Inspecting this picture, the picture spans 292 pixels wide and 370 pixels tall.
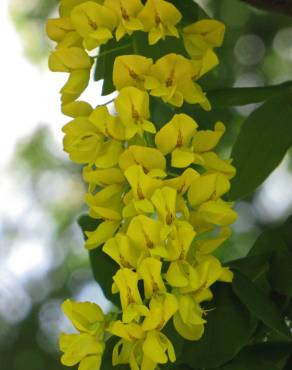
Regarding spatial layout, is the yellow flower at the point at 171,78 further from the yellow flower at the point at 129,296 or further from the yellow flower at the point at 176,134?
the yellow flower at the point at 129,296

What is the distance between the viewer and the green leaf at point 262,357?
2.15 feet

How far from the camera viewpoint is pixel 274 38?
219cm

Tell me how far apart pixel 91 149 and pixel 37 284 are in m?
1.70

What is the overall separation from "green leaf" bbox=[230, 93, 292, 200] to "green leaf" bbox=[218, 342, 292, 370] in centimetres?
14

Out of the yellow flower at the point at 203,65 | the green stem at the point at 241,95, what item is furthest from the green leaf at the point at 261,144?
the yellow flower at the point at 203,65

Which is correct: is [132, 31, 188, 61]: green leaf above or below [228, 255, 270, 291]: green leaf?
above

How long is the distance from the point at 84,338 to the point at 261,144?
250 millimetres

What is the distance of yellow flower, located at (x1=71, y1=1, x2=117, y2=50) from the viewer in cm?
65

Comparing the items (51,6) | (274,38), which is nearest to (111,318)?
(274,38)

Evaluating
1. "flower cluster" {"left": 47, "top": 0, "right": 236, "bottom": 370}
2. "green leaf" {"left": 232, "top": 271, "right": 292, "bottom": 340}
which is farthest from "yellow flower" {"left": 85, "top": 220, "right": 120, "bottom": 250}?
"green leaf" {"left": 232, "top": 271, "right": 292, "bottom": 340}

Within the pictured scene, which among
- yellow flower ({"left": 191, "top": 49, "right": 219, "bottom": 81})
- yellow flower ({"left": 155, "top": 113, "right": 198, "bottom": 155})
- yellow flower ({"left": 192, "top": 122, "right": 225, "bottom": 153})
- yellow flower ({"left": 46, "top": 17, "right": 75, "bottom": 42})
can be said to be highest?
yellow flower ({"left": 46, "top": 17, "right": 75, "bottom": 42})

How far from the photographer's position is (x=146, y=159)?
619 millimetres

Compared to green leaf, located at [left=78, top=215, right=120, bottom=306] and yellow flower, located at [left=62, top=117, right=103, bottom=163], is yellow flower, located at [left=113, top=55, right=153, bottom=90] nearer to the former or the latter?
yellow flower, located at [left=62, top=117, right=103, bottom=163]

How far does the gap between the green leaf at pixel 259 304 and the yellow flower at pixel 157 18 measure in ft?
0.62
